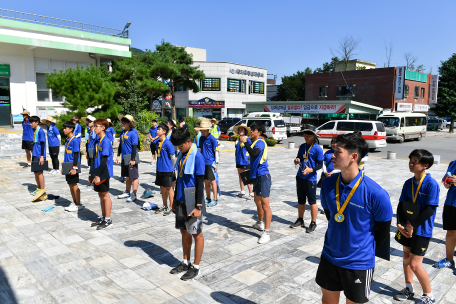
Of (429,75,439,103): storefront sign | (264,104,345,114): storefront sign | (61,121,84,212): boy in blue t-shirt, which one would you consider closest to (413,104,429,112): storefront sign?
(429,75,439,103): storefront sign

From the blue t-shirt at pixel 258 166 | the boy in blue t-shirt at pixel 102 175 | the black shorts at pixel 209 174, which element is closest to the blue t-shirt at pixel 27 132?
the boy in blue t-shirt at pixel 102 175

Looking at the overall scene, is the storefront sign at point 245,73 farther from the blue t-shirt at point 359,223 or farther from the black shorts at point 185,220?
the blue t-shirt at point 359,223

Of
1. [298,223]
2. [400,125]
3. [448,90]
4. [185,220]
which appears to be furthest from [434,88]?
[185,220]

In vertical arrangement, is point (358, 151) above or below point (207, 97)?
below

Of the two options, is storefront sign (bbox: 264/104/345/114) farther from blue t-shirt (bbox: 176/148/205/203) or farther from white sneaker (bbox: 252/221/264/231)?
blue t-shirt (bbox: 176/148/205/203)

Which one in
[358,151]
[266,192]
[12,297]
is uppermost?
[358,151]

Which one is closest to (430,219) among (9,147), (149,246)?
(149,246)

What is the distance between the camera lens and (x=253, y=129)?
19.1 ft

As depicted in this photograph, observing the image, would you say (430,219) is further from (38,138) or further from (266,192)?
(38,138)

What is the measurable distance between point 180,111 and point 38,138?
38.2 meters

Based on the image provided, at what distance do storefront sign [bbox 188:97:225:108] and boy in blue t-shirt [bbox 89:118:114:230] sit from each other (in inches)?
1495

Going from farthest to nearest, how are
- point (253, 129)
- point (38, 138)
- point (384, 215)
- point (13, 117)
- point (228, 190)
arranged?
point (13, 117), point (228, 190), point (38, 138), point (253, 129), point (384, 215)

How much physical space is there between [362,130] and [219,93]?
87.1ft

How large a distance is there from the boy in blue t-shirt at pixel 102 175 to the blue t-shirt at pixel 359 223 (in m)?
4.55
